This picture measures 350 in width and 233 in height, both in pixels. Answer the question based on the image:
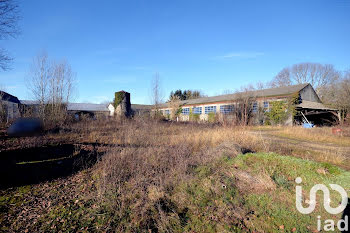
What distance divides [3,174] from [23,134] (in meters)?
5.73

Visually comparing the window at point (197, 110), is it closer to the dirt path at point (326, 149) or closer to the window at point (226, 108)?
the window at point (226, 108)

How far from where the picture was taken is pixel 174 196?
2949 millimetres

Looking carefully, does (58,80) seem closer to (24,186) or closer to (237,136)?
(24,186)

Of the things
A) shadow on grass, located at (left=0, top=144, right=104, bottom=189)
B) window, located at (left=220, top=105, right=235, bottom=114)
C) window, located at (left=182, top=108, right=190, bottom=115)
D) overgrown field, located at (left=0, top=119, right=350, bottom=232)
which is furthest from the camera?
window, located at (left=182, top=108, right=190, bottom=115)

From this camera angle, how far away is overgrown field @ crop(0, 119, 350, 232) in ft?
7.48

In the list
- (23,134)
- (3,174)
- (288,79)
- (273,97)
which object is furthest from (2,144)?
(288,79)

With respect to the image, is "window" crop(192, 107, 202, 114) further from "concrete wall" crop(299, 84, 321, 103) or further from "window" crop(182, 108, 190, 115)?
"concrete wall" crop(299, 84, 321, 103)

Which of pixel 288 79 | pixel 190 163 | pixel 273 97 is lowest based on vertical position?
pixel 190 163

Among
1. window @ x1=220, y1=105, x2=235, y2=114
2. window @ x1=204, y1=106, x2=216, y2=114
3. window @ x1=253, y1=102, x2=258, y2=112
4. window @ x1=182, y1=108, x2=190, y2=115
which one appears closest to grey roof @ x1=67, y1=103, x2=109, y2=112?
window @ x1=182, y1=108, x2=190, y2=115

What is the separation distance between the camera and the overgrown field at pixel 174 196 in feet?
7.48

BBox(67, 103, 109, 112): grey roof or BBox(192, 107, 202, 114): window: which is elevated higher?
BBox(67, 103, 109, 112): grey roof

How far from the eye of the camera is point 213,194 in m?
2.95

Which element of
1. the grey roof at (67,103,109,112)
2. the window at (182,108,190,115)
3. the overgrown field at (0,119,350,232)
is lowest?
the overgrown field at (0,119,350,232)

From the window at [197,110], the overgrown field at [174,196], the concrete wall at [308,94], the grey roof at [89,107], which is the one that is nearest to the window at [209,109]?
the window at [197,110]
